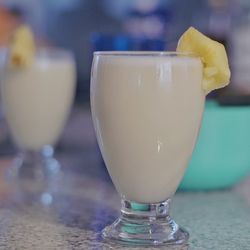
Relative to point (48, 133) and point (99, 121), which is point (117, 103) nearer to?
point (99, 121)

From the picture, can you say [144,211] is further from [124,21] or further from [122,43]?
[124,21]

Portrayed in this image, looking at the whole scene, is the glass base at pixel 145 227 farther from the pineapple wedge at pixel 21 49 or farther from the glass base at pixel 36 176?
the pineapple wedge at pixel 21 49

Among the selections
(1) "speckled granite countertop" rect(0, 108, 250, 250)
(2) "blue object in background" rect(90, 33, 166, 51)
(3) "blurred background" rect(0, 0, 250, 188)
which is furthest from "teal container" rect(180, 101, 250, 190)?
(3) "blurred background" rect(0, 0, 250, 188)

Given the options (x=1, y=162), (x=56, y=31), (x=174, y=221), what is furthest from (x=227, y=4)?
(x=174, y=221)

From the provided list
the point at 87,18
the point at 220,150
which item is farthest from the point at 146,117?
the point at 87,18

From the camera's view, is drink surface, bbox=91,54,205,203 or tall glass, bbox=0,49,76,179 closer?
drink surface, bbox=91,54,205,203

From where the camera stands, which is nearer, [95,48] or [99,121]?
[99,121]

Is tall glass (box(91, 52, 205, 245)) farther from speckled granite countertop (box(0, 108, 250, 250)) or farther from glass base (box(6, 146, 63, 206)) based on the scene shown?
glass base (box(6, 146, 63, 206))
